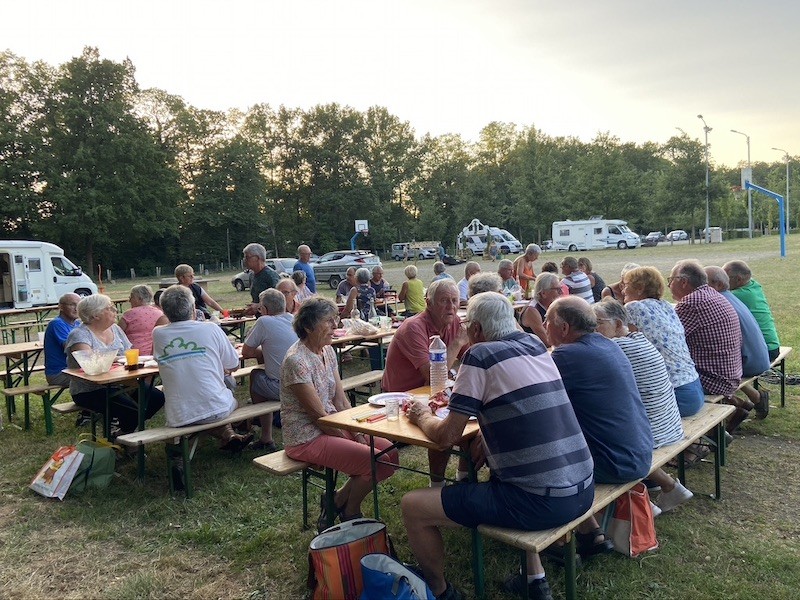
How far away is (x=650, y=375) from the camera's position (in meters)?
3.24

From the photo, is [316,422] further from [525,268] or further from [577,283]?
[525,268]

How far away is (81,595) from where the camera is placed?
3.04 meters

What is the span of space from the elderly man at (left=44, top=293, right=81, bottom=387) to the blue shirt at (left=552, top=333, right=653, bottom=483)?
467 cm

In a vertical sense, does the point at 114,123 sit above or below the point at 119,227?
above

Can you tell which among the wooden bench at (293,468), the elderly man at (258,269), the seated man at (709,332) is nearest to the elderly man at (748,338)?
the seated man at (709,332)

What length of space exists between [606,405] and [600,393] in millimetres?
66

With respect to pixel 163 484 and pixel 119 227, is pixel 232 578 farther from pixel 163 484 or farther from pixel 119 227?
pixel 119 227

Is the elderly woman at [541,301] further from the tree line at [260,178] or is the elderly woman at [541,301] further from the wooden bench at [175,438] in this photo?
the tree line at [260,178]

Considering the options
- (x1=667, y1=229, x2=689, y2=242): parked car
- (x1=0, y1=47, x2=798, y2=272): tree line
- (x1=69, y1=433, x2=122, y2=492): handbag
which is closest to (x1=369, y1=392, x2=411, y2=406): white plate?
(x1=69, y1=433, x2=122, y2=492): handbag

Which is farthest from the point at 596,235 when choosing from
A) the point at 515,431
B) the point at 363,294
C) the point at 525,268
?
the point at 515,431

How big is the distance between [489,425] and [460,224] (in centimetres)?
4572

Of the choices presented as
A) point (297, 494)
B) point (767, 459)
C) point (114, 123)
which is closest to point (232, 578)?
point (297, 494)

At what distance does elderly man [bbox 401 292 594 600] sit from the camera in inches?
94.2

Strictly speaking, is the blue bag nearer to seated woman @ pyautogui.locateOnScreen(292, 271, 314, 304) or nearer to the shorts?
the shorts
